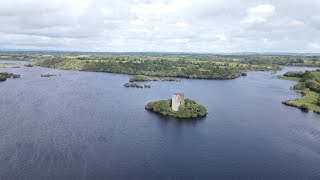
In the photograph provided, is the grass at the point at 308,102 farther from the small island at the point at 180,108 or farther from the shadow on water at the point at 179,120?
the shadow on water at the point at 179,120

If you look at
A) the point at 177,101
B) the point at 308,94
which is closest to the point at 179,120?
the point at 177,101

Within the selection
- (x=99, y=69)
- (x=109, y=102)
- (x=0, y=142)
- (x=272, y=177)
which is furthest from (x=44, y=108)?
(x=99, y=69)

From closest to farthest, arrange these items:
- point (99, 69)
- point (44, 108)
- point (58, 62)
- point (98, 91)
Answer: point (44, 108), point (98, 91), point (99, 69), point (58, 62)

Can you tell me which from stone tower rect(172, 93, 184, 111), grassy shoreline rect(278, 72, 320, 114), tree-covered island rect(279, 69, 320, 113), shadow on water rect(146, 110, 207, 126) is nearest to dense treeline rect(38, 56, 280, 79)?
tree-covered island rect(279, 69, 320, 113)

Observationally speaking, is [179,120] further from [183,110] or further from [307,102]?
[307,102]

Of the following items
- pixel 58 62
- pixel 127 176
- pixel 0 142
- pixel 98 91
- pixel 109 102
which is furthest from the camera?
pixel 58 62

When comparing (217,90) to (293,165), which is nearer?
(293,165)

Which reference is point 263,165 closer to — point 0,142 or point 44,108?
point 0,142
